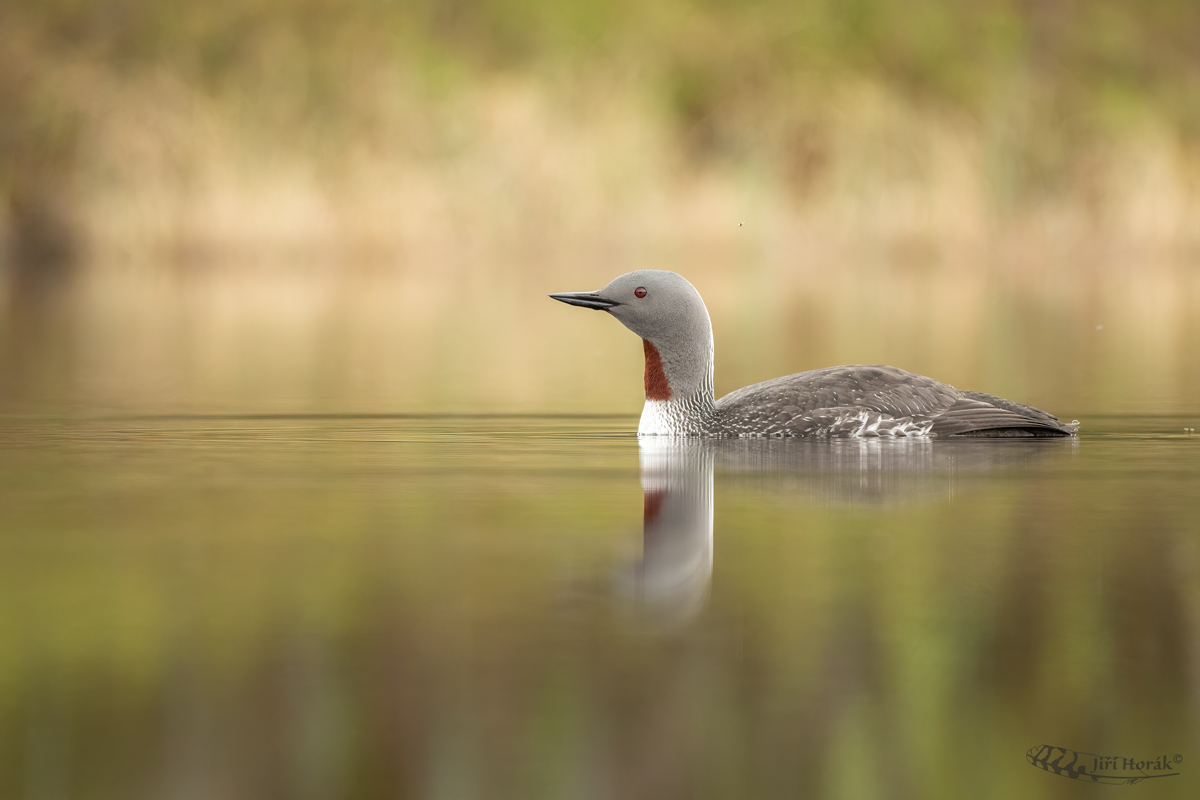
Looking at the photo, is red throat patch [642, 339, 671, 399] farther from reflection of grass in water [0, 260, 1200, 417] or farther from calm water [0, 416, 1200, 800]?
reflection of grass in water [0, 260, 1200, 417]

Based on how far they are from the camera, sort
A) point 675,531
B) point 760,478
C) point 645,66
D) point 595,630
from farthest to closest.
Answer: point 645,66, point 760,478, point 675,531, point 595,630

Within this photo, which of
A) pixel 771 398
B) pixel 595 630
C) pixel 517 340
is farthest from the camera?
pixel 517 340

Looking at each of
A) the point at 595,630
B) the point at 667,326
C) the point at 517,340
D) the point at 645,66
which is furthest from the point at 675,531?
the point at 645,66

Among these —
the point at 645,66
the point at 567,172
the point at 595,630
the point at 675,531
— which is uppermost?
the point at 645,66

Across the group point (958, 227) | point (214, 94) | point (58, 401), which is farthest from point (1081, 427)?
point (214, 94)

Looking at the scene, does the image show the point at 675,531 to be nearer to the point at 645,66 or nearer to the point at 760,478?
the point at 760,478

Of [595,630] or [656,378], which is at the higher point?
[656,378]

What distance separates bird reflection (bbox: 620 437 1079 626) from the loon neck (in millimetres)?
58

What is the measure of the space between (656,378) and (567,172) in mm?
14143

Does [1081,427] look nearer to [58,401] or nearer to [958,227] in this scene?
[58,401]

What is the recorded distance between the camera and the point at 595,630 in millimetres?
3227

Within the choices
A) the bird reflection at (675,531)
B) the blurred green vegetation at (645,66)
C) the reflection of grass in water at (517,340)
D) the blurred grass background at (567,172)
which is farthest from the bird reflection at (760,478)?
the blurred green vegetation at (645,66)

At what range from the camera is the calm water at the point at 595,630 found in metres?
2.55

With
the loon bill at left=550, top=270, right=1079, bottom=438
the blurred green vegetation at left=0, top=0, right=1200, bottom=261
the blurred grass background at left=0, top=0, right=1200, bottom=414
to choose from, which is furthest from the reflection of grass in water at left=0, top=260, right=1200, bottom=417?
the blurred green vegetation at left=0, top=0, right=1200, bottom=261
